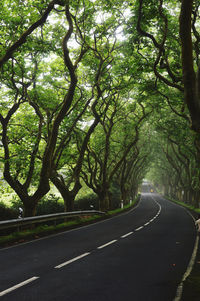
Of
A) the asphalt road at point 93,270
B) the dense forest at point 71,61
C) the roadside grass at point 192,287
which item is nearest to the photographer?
the roadside grass at point 192,287

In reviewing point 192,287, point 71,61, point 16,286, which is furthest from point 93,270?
point 71,61

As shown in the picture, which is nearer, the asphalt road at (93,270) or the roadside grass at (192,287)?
the roadside grass at (192,287)

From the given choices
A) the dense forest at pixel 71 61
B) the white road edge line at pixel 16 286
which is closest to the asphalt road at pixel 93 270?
the white road edge line at pixel 16 286

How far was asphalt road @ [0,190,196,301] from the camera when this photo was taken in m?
5.33

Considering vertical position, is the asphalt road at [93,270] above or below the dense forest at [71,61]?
below

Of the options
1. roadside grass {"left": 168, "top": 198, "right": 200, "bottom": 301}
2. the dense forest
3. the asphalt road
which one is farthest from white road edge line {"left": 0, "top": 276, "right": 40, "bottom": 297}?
the dense forest

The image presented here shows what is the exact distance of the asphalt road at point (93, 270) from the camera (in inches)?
210

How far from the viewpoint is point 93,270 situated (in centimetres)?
700

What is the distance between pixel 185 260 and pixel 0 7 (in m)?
11.6

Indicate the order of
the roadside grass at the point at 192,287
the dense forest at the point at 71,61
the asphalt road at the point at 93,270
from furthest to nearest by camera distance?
the dense forest at the point at 71,61 < the asphalt road at the point at 93,270 < the roadside grass at the point at 192,287

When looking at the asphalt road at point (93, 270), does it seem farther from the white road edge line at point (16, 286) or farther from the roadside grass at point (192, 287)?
the roadside grass at point (192, 287)

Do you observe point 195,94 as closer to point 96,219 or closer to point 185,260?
point 185,260

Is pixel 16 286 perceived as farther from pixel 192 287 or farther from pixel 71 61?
pixel 71 61

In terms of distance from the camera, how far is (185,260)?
28.2 ft
